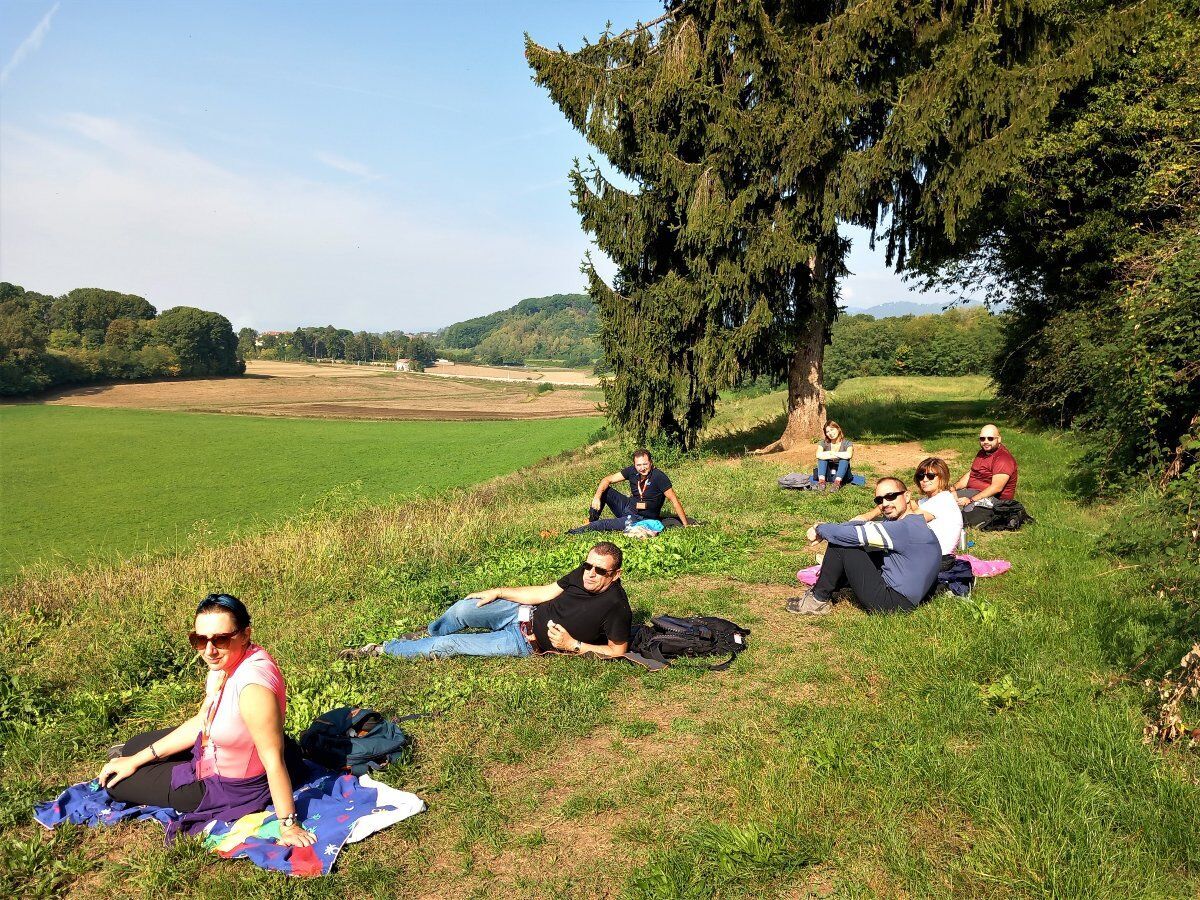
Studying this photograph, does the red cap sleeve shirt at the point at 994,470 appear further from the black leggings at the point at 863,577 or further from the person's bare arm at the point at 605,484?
the person's bare arm at the point at 605,484

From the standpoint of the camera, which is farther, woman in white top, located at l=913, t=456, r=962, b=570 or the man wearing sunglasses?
the man wearing sunglasses

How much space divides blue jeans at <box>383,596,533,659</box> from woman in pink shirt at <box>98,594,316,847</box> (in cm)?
195

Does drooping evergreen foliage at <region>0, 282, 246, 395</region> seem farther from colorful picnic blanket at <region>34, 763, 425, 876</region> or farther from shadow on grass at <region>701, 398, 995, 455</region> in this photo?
colorful picnic blanket at <region>34, 763, 425, 876</region>

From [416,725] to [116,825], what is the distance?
1740 mm

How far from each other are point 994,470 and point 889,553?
13.4ft

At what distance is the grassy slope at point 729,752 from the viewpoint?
3.42 m

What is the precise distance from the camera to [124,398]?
67250 mm

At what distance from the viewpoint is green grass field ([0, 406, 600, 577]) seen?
890 inches

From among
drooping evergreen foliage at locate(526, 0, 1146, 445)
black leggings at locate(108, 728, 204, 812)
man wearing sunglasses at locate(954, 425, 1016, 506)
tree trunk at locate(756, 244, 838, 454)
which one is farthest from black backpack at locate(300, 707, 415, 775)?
tree trunk at locate(756, 244, 838, 454)

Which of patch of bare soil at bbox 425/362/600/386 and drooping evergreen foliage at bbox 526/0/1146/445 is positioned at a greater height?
drooping evergreen foliage at bbox 526/0/1146/445

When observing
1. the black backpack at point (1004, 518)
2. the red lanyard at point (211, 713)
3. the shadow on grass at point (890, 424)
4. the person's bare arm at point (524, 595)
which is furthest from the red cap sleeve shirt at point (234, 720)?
the shadow on grass at point (890, 424)

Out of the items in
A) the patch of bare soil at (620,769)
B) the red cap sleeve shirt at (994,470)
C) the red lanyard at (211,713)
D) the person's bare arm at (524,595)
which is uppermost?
the red cap sleeve shirt at (994,470)

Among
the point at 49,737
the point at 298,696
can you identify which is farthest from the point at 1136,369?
the point at 49,737

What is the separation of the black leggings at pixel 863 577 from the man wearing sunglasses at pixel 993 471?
3823 mm
